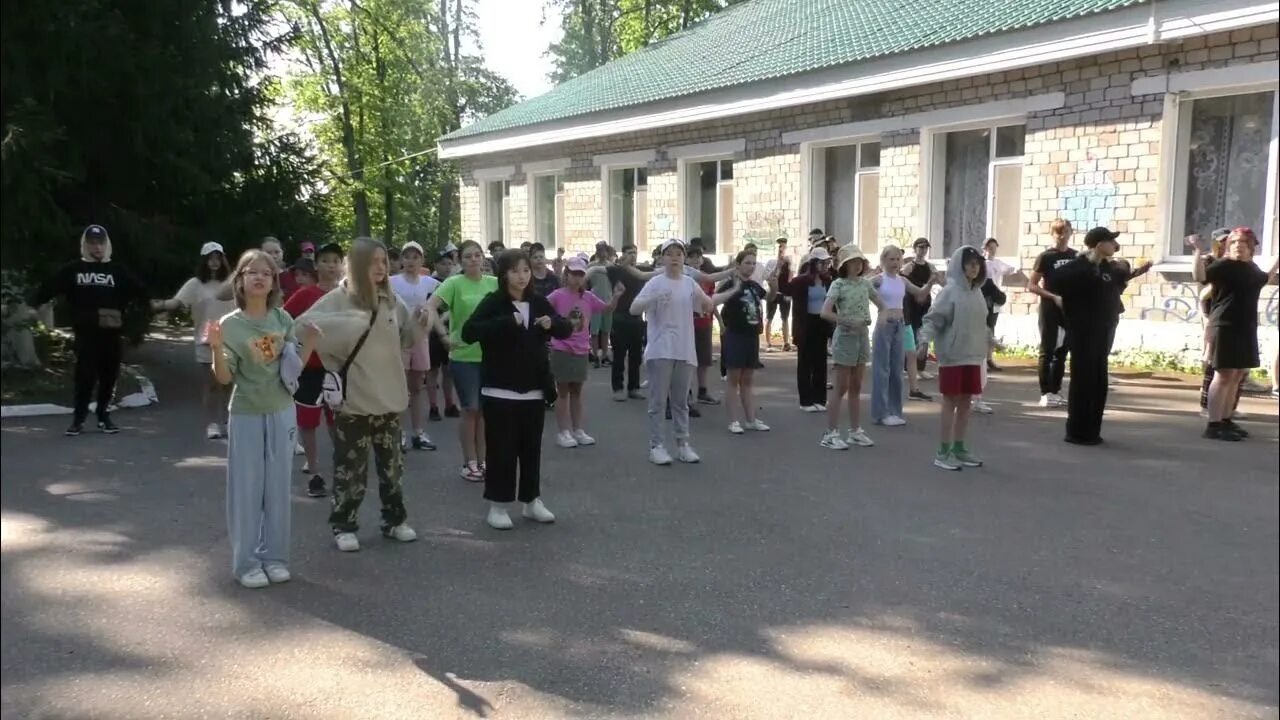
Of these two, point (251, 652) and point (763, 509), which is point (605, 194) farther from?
point (251, 652)

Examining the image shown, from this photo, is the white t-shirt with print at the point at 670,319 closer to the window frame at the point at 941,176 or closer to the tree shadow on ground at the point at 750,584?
the tree shadow on ground at the point at 750,584

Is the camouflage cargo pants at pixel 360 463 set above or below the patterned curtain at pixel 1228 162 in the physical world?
below

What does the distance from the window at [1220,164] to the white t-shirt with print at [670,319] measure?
795 centimetres

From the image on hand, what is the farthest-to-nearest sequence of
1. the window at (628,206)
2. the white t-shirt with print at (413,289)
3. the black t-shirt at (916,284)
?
the window at (628,206) < the black t-shirt at (916,284) < the white t-shirt with print at (413,289)

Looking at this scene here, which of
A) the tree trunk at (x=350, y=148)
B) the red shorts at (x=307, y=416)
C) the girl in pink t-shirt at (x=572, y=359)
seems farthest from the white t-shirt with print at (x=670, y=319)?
the tree trunk at (x=350, y=148)

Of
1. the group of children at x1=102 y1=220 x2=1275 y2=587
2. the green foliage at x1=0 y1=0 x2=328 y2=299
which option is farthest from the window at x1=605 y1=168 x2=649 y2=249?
the green foliage at x1=0 y1=0 x2=328 y2=299

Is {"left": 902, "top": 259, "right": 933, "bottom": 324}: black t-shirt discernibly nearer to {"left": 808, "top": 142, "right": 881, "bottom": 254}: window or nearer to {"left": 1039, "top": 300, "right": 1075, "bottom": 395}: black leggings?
{"left": 1039, "top": 300, "right": 1075, "bottom": 395}: black leggings

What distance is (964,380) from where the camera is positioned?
7.51m

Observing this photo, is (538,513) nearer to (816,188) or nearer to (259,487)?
(259,487)

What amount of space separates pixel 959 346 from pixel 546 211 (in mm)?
19928

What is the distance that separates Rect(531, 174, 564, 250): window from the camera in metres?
25.9

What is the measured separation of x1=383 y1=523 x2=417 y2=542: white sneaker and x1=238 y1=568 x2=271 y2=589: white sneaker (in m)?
0.89

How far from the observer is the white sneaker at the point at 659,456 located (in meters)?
7.86

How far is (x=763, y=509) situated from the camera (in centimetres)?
648
